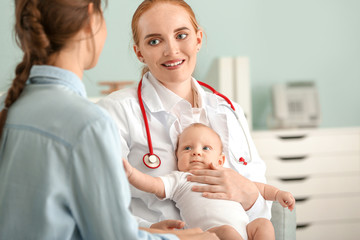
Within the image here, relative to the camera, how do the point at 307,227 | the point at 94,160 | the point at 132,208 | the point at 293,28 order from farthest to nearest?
the point at 293,28 < the point at 307,227 < the point at 132,208 < the point at 94,160

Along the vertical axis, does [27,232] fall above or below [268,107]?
above

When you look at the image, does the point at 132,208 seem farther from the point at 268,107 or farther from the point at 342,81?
the point at 342,81

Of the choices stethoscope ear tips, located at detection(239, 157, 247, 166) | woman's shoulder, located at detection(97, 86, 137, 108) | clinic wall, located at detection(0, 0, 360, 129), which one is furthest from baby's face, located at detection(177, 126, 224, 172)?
clinic wall, located at detection(0, 0, 360, 129)

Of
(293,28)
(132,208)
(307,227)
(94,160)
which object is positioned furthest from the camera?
(293,28)

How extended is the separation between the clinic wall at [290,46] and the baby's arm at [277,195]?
1794 mm

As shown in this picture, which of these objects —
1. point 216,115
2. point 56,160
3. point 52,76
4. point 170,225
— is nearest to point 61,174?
point 56,160

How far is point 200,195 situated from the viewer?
4.36ft

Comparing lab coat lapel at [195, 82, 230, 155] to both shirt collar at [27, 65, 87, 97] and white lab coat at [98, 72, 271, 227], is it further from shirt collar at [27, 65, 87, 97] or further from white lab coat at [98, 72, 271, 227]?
shirt collar at [27, 65, 87, 97]

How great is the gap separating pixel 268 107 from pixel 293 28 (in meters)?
0.69

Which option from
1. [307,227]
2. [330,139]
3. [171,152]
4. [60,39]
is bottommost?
[307,227]

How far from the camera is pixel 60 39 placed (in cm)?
89

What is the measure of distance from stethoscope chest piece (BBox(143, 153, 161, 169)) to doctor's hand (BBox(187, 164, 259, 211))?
0.12 m

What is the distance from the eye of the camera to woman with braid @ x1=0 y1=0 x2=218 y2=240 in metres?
0.79

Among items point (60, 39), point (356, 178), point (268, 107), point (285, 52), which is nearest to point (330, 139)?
point (356, 178)
